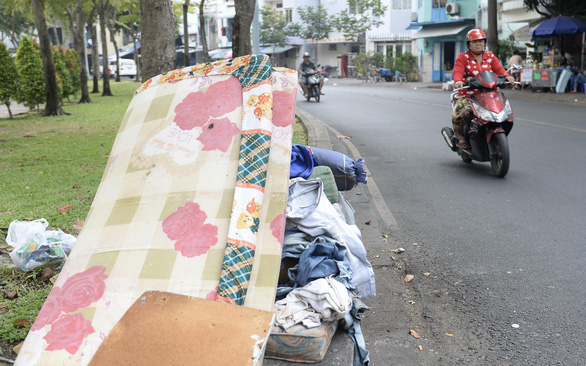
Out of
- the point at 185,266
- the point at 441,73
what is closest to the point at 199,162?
the point at 185,266

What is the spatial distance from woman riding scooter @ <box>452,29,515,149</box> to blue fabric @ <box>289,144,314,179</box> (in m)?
4.04

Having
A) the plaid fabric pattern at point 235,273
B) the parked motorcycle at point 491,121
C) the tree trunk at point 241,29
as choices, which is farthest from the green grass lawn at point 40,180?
the parked motorcycle at point 491,121

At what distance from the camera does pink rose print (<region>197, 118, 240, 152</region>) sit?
3.26m

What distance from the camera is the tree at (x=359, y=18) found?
189 ft

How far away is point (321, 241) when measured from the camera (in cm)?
338

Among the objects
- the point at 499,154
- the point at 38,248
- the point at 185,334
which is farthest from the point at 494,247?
the point at 38,248

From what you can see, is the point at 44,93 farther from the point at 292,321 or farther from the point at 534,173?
the point at 292,321

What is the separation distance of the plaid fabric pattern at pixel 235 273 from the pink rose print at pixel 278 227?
0.17m

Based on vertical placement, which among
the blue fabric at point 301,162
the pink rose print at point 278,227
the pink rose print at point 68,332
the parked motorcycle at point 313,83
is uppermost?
the blue fabric at point 301,162

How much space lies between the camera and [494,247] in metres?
4.80

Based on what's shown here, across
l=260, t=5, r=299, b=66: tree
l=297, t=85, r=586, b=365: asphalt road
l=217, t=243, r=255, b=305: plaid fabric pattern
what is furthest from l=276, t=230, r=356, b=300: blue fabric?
l=260, t=5, r=299, b=66: tree

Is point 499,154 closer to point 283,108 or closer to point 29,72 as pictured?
point 283,108

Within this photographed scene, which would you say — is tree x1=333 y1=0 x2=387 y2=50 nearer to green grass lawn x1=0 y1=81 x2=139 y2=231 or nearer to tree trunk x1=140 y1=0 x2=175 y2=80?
green grass lawn x1=0 y1=81 x2=139 y2=231

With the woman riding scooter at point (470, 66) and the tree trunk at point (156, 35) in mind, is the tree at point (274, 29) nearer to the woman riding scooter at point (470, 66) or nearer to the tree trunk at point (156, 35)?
the woman riding scooter at point (470, 66)
